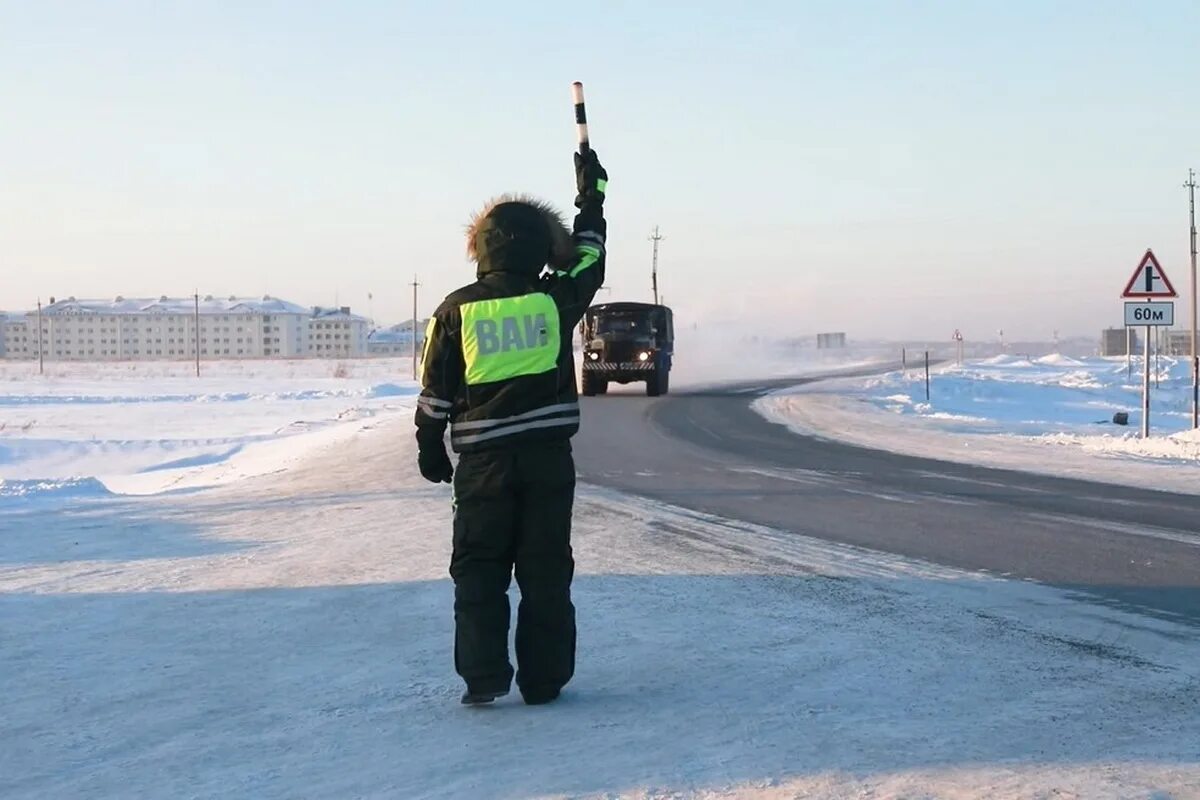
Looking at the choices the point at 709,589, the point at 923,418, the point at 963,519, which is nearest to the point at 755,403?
the point at 923,418

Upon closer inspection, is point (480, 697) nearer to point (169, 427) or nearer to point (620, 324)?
point (620, 324)

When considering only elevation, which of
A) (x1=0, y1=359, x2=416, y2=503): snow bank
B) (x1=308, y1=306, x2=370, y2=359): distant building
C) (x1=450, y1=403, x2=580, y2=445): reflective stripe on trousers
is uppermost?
(x1=308, y1=306, x2=370, y2=359): distant building

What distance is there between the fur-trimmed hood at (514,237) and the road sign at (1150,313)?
654 inches

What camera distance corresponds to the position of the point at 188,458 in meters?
25.3

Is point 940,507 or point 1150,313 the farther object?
point 1150,313

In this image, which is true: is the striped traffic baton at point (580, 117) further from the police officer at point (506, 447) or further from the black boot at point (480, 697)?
the black boot at point (480, 697)

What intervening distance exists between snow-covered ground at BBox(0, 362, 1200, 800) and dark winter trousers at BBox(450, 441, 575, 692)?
0.60 feet

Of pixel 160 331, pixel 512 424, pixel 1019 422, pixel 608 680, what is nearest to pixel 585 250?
pixel 512 424

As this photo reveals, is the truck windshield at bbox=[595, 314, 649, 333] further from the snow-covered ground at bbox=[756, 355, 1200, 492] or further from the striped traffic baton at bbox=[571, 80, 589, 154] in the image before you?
the striped traffic baton at bbox=[571, 80, 589, 154]

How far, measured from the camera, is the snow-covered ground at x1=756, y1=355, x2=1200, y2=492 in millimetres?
16109

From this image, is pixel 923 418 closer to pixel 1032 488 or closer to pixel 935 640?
pixel 1032 488

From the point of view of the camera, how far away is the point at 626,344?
35.1 metres

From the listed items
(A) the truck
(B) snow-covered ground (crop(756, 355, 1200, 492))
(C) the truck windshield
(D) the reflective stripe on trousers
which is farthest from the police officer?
(C) the truck windshield

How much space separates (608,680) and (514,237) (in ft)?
6.09
